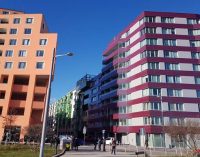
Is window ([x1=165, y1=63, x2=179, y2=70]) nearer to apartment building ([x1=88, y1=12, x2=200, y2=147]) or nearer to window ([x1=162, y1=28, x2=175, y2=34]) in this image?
apartment building ([x1=88, y1=12, x2=200, y2=147])

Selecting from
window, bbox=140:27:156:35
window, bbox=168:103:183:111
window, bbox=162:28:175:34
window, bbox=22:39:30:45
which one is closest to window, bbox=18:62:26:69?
window, bbox=22:39:30:45

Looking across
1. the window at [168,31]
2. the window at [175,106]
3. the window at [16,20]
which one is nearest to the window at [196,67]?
→ the window at [168,31]

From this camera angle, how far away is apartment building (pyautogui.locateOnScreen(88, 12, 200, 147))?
60406 mm

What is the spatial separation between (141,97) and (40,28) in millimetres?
28862

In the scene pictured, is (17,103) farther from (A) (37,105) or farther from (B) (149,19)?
(B) (149,19)

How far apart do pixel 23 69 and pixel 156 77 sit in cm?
3013

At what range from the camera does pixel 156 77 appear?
6325cm

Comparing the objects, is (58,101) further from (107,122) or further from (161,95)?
(161,95)

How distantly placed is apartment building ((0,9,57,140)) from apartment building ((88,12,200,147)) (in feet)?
67.8

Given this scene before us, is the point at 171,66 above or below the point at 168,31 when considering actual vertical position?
below

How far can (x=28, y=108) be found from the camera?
6022 cm

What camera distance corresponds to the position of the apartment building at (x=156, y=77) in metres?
60.4

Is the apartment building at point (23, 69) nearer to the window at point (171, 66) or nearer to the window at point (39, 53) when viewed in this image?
the window at point (39, 53)

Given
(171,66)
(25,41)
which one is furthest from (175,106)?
(25,41)
